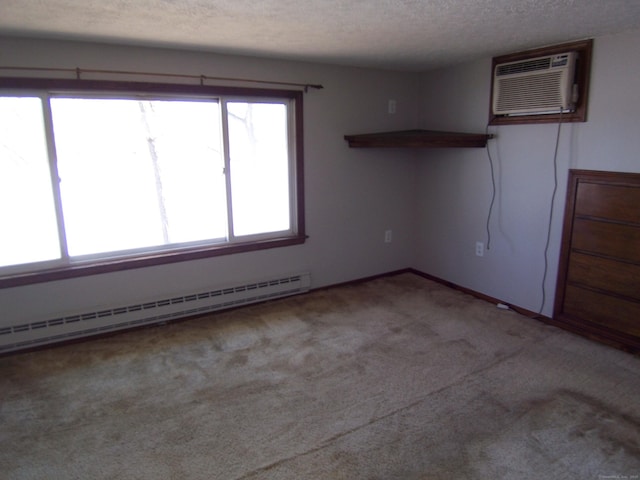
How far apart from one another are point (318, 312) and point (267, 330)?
49cm

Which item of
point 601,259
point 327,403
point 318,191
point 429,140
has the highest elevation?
point 429,140

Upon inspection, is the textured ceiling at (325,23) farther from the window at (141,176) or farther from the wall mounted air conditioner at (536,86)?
the window at (141,176)

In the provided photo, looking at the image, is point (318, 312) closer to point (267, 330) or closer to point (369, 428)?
point (267, 330)

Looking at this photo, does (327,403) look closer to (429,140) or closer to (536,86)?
(429,140)

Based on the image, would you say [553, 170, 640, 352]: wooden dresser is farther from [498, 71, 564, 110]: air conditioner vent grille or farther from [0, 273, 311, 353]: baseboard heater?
[0, 273, 311, 353]: baseboard heater

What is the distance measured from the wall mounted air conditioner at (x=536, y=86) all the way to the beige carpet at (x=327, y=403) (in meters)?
1.58

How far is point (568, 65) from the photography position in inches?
111

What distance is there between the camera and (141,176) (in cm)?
313

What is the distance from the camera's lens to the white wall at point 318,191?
283 cm

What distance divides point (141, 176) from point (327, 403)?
2.05 m

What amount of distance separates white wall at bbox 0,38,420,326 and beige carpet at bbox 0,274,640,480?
0.36 meters

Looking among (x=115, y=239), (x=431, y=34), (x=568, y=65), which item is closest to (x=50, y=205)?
(x=115, y=239)

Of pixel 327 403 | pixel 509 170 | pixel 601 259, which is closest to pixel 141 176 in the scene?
pixel 327 403

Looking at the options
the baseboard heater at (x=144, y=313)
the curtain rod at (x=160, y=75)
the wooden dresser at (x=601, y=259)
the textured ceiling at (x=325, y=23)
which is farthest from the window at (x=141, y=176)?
the wooden dresser at (x=601, y=259)
